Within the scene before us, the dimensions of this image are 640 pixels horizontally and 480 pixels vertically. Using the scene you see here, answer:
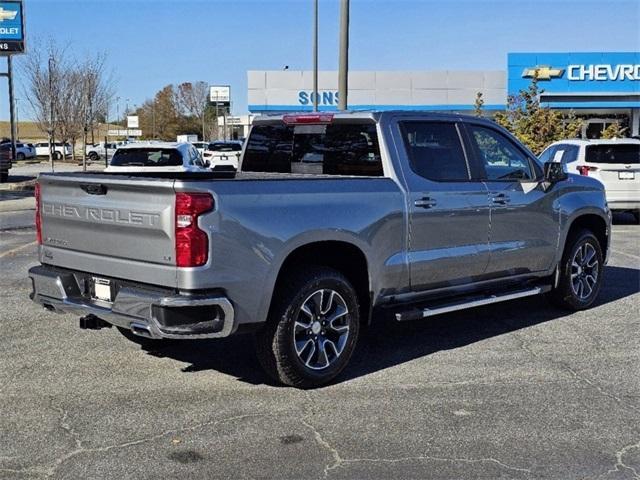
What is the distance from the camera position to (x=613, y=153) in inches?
612

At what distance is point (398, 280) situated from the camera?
19.8 ft

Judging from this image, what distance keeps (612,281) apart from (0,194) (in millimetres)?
20858

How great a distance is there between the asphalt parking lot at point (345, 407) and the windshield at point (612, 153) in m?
8.79

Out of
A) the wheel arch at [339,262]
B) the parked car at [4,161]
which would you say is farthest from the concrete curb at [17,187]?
the wheel arch at [339,262]

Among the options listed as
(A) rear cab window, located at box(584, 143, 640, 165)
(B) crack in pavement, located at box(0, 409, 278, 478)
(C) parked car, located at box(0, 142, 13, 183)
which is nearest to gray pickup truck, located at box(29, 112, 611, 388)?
(B) crack in pavement, located at box(0, 409, 278, 478)

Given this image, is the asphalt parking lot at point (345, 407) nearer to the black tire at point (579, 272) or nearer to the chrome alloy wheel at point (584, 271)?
the black tire at point (579, 272)

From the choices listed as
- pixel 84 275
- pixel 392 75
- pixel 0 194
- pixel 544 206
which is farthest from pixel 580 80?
pixel 84 275

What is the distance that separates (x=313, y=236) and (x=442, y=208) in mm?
1429

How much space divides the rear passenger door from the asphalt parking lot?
720 millimetres

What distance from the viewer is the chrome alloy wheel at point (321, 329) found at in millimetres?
5445

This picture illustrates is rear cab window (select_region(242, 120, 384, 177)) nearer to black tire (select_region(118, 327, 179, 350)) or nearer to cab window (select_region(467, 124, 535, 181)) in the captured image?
cab window (select_region(467, 124, 535, 181))

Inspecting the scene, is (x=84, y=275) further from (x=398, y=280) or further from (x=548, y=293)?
(x=548, y=293)

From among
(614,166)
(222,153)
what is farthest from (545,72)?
(614,166)

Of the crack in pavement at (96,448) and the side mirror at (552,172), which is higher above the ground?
the side mirror at (552,172)
